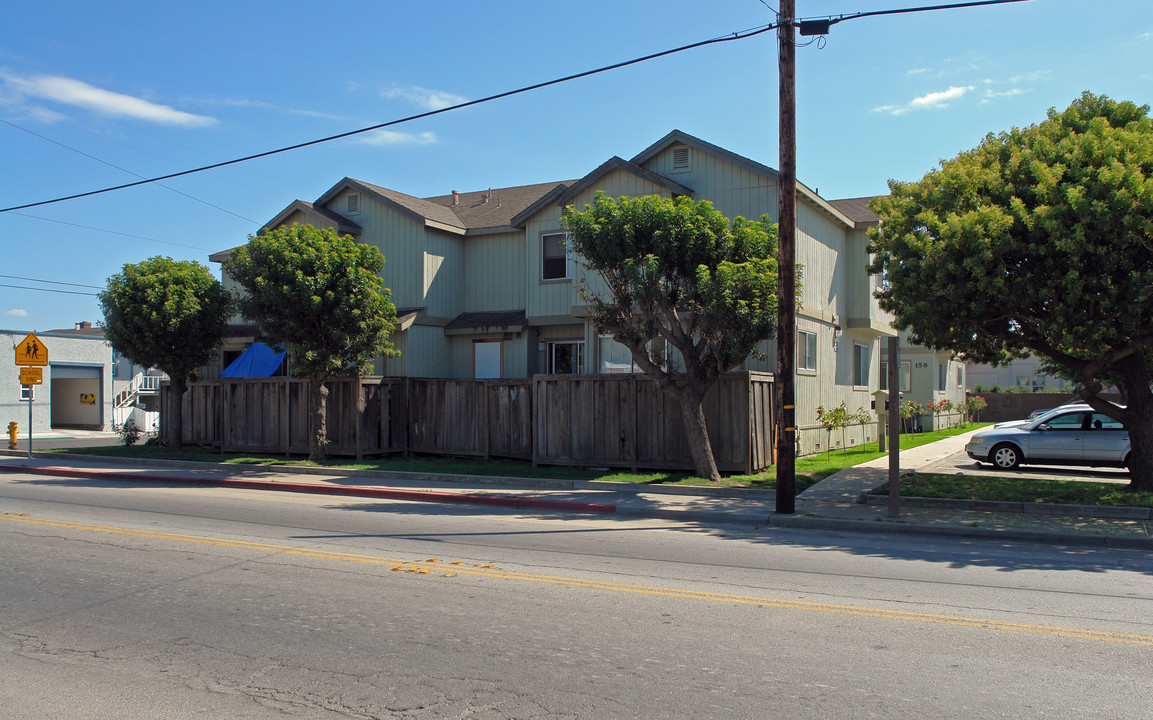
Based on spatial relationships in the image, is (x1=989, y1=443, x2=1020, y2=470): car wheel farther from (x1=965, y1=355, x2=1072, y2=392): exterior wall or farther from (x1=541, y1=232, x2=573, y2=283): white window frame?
(x1=965, y1=355, x2=1072, y2=392): exterior wall

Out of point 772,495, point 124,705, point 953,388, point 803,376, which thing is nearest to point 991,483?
point 772,495

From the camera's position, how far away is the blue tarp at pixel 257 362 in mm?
23688

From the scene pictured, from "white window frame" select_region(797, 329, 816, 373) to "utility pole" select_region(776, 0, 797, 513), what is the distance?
7.02m

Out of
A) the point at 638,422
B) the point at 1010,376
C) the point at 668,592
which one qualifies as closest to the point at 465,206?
the point at 638,422

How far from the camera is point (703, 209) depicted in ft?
49.2

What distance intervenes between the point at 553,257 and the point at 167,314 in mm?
10006

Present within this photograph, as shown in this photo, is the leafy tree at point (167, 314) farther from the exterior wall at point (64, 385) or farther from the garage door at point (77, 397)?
the garage door at point (77, 397)

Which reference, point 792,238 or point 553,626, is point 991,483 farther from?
point 553,626

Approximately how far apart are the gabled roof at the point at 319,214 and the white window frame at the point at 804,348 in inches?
514

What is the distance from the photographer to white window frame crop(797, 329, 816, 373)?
19.6m

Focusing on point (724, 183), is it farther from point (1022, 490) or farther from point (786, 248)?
point (1022, 490)

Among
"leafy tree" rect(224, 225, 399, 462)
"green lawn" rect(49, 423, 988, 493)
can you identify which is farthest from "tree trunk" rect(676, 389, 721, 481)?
"leafy tree" rect(224, 225, 399, 462)

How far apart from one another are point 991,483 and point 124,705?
1432cm

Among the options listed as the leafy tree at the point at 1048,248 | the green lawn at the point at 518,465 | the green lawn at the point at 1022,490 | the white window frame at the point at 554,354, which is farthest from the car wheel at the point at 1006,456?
the white window frame at the point at 554,354
